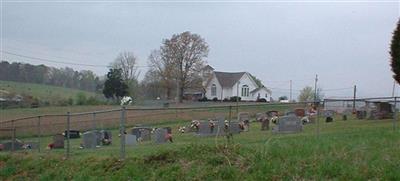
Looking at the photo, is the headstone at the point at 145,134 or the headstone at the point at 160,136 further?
the headstone at the point at 145,134

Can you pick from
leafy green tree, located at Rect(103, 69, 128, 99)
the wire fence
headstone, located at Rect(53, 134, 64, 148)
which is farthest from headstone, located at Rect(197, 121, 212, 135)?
leafy green tree, located at Rect(103, 69, 128, 99)

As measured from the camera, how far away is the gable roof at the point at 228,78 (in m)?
90.1

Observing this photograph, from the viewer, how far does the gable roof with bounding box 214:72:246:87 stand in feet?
296

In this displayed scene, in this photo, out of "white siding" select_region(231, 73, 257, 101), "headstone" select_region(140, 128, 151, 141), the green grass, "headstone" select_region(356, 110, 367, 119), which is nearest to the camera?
"headstone" select_region(140, 128, 151, 141)

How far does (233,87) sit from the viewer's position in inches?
3509

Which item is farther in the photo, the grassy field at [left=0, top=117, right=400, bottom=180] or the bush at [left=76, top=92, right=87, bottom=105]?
the bush at [left=76, top=92, right=87, bottom=105]

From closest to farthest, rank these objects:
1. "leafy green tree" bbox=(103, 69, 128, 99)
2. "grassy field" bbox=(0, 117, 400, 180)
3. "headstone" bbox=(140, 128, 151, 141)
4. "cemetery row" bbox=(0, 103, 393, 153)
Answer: "grassy field" bbox=(0, 117, 400, 180) → "cemetery row" bbox=(0, 103, 393, 153) → "headstone" bbox=(140, 128, 151, 141) → "leafy green tree" bbox=(103, 69, 128, 99)

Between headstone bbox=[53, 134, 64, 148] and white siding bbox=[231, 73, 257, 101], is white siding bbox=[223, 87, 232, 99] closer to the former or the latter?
white siding bbox=[231, 73, 257, 101]

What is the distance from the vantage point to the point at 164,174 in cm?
827

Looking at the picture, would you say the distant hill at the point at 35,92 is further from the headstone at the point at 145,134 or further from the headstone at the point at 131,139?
the headstone at the point at 131,139

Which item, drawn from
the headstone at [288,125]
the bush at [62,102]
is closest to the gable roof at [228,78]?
the bush at [62,102]

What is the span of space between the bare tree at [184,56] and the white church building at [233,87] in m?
9.20

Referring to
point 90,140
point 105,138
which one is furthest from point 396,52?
point 105,138

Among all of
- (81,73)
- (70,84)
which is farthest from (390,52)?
(81,73)
